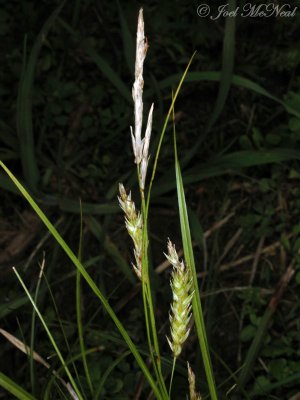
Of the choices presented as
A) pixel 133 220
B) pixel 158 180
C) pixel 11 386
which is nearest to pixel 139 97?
pixel 133 220

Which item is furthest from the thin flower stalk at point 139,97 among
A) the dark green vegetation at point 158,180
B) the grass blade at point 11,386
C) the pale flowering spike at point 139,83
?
the dark green vegetation at point 158,180

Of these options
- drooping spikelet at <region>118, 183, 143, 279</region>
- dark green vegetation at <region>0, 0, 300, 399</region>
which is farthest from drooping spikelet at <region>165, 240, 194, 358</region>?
dark green vegetation at <region>0, 0, 300, 399</region>

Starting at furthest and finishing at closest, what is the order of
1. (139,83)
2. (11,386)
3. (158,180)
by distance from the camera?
(158,180) < (11,386) < (139,83)

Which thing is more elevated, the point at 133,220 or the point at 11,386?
the point at 133,220

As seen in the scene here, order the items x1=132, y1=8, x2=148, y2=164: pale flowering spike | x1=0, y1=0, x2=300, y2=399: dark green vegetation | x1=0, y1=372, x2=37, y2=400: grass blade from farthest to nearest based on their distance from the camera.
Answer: x1=0, y1=0, x2=300, y2=399: dark green vegetation < x1=0, y1=372, x2=37, y2=400: grass blade < x1=132, y1=8, x2=148, y2=164: pale flowering spike

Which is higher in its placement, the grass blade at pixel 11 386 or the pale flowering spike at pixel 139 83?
the pale flowering spike at pixel 139 83

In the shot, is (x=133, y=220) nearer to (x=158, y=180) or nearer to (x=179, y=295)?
(x=179, y=295)

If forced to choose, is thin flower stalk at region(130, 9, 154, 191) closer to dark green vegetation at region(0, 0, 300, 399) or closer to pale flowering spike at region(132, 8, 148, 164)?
pale flowering spike at region(132, 8, 148, 164)

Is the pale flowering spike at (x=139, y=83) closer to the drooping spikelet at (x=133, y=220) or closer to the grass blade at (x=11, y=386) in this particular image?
the drooping spikelet at (x=133, y=220)

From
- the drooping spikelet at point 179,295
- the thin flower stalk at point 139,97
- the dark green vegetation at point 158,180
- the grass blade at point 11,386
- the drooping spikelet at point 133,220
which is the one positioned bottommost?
the dark green vegetation at point 158,180
